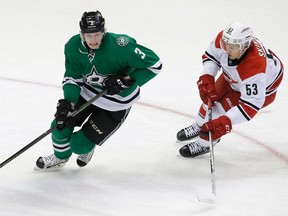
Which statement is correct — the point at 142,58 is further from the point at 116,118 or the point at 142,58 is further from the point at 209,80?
the point at 209,80

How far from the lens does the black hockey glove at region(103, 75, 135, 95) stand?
3773 millimetres

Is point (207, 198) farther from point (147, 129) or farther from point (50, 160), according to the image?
point (147, 129)

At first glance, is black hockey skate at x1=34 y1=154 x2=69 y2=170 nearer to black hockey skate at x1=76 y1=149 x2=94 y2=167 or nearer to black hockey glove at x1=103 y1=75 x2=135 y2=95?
black hockey skate at x1=76 y1=149 x2=94 y2=167

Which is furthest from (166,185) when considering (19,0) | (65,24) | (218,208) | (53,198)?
(19,0)

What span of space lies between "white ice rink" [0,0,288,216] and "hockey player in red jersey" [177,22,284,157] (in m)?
0.32

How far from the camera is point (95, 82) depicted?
3.92 meters

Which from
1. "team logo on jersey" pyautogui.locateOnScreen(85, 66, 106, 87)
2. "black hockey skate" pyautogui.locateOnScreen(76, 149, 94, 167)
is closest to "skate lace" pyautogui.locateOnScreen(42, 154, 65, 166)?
"black hockey skate" pyautogui.locateOnScreen(76, 149, 94, 167)

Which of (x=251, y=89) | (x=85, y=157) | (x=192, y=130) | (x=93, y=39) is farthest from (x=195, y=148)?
(x=93, y=39)

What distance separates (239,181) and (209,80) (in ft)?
2.40

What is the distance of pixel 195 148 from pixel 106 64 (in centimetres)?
98

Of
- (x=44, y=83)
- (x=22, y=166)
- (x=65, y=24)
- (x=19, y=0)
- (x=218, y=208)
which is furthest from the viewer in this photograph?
(x=19, y=0)

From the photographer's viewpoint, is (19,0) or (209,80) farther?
(19,0)

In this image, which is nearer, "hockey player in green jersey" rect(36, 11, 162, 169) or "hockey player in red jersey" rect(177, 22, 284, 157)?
"hockey player in green jersey" rect(36, 11, 162, 169)

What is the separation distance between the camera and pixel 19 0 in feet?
25.1
